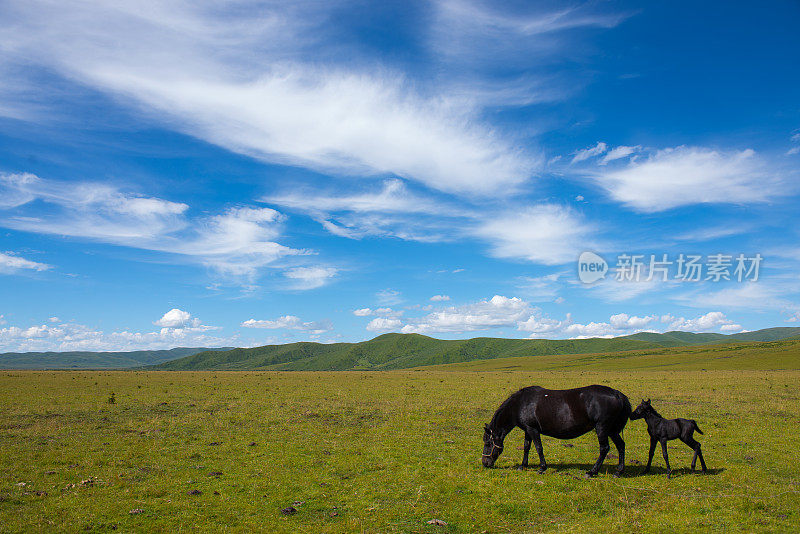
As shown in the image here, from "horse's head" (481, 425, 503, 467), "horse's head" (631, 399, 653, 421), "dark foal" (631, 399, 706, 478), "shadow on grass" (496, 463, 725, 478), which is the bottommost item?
"shadow on grass" (496, 463, 725, 478)

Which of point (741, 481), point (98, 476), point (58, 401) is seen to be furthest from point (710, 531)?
point (58, 401)

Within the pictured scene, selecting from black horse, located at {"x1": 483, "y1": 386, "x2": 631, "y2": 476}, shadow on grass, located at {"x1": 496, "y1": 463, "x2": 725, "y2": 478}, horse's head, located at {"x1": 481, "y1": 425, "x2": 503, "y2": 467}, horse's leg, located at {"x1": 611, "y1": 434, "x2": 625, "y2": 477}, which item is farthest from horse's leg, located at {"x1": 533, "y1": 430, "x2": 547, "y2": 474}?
horse's leg, located at {"x1": 611, "y1": 434, "x2": 625, "y2": 477}

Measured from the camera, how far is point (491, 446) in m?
15.9

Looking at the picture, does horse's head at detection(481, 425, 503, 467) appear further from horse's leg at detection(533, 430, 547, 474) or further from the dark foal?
the dark foal

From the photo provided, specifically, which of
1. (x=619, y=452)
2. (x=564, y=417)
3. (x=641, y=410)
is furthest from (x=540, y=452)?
(x=641, y=410)

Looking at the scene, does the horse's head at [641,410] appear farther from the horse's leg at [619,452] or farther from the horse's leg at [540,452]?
the horse's leg at [540,452]

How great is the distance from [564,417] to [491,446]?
2.95 metres

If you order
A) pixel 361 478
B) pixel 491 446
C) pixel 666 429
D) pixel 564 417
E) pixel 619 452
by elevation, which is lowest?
pixel 361 478

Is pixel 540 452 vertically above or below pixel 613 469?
above

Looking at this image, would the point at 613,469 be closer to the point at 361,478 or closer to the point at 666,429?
the point at 666,429

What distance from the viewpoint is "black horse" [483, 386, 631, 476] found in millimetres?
13992

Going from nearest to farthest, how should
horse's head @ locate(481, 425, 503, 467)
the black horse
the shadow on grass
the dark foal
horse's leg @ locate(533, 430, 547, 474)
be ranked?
the dark foal, the black horse, the shadow on grass, horse's leg @ locate(533, 430, 547, 474), horse's head @ locate(481, 425, 503, 467)

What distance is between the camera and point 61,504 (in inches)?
490

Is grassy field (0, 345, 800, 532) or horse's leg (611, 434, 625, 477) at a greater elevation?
horse's leg (611, 434, 625, 477)
